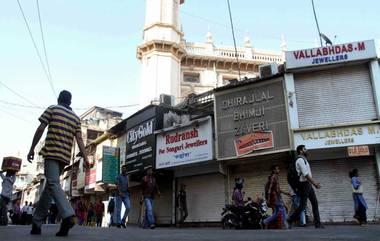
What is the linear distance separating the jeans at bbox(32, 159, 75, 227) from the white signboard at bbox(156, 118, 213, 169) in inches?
419

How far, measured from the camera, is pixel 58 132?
5.25 metres

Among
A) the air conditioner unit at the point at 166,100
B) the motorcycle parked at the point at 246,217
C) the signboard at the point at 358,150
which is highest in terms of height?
the air conditioner unit at the point at 166,100

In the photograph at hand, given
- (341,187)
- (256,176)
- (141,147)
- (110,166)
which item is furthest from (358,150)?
(110,166)

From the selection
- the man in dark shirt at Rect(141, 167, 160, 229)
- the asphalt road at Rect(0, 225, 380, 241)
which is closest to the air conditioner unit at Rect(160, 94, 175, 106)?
the man in dark shirt at Rect(141, 167, 160, 229)

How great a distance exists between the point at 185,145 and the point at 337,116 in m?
6.42

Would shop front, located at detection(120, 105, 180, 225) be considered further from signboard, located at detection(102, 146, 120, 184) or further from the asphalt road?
the asphalt road

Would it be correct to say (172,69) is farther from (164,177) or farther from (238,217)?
(238,217)

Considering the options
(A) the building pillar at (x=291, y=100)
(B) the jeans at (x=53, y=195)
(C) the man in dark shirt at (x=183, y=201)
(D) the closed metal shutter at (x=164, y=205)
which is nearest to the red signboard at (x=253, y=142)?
(A) the building pillar at (x=291, y=100)

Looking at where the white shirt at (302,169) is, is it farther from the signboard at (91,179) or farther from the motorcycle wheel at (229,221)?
the signboard at (91,179)

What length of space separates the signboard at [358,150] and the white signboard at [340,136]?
139 millimetres

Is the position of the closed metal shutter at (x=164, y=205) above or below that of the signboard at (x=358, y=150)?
below

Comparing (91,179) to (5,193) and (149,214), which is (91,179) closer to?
(5,193)

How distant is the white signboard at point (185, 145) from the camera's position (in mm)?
15859

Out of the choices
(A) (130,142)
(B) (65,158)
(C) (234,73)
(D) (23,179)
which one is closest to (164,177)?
(A) (130,142)
